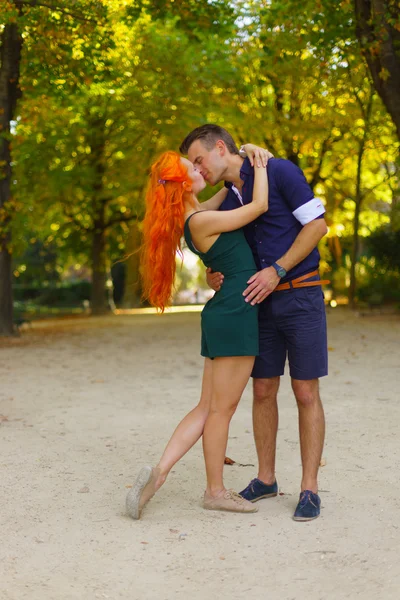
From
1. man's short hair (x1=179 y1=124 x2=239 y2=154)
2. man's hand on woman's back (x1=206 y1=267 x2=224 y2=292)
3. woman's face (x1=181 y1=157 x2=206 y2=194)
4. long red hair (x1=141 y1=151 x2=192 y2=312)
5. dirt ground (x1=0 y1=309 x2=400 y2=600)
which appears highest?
man's short hair (x1=179 y1=124 x2=239 y2=154)

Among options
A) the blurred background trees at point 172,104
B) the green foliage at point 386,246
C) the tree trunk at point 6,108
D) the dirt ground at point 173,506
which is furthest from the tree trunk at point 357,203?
the dirt ground at point 173,506

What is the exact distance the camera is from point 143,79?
2205cm

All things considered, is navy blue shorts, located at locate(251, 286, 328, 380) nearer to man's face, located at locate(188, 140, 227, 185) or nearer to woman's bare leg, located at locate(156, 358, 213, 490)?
woman's bare leg, located at locate(156, 358, 213, 490)

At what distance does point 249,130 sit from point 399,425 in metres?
17.3

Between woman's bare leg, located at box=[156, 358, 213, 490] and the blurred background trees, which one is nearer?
woman's bare leg, located at box=[156, 358, 213, 490]

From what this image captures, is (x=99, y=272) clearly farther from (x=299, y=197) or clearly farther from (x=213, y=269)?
(x=299, y=197)

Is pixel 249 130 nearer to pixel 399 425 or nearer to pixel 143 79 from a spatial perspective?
pixel 143 79

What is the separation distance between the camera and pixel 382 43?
12719 mm

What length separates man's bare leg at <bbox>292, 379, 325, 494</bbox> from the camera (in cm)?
482

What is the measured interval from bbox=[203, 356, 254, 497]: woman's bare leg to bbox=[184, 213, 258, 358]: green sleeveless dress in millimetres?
84

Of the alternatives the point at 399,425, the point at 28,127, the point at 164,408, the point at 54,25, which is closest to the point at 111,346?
the point at 54,25

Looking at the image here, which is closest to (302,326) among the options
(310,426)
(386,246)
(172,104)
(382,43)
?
(310,426)

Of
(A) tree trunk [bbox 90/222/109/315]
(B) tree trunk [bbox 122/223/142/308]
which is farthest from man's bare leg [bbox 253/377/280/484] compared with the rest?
(A) tree trunk [bbox 90/222/109/315]

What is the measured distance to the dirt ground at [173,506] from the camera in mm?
3898
